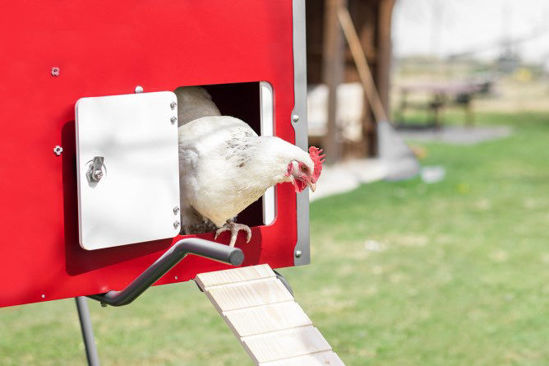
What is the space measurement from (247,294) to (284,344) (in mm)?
235

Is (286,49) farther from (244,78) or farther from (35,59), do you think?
(35,59)

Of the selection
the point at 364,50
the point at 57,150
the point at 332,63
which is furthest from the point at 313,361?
the point at 364,50

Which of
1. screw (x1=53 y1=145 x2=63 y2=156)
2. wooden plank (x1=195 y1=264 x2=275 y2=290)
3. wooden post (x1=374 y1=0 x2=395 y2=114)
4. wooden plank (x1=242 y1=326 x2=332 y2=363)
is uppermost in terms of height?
screw (x1=53 y1=145 x2=63 y2=156)

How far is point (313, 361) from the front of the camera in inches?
118

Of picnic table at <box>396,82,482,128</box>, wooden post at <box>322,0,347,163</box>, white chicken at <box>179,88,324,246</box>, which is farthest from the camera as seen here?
picnic table at <box>396,82,482,128</box>

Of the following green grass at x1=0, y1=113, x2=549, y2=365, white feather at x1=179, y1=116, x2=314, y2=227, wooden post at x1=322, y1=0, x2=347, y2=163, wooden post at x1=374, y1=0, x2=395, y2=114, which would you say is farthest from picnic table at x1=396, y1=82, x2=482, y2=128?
white feather at x1=179, y1=116, x2=314, y2=227

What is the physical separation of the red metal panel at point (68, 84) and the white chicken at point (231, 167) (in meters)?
0.17

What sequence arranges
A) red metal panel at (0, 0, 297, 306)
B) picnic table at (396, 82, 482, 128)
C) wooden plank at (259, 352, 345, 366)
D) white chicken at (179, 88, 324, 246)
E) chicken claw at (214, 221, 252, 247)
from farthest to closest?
picnic table at (396, 82, 482, 128), chicken claw at (214, 221, 252, 247), white chicken at (179, 88, 324, 246), wooden plank at (259, 352, 345, 366), red metal panel at (0, 0, 297, 306)

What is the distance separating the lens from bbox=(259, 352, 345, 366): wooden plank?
2959 mm

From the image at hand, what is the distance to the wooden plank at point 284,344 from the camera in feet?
9.73

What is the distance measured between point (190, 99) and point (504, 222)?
255 inches

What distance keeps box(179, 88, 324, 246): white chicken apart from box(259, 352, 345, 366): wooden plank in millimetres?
504

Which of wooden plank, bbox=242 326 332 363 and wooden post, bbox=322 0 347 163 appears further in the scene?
wooden post, bbox=322 0 347 163

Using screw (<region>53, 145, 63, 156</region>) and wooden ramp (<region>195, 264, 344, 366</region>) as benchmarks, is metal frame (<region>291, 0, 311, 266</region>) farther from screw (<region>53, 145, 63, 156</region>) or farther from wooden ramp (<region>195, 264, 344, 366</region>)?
screw (<region>53, 145, 63, 156</region>)
